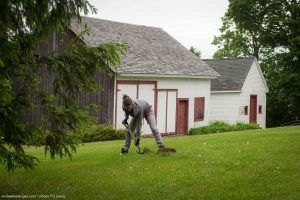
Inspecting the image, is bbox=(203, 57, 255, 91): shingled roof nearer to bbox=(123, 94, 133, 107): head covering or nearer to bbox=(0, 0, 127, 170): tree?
bbox=(123, 94, 133, 107): head covering

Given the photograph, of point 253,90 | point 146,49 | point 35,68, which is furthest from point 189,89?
point 35,68

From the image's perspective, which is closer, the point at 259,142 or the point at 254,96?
the point at 259,142

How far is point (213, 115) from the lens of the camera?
35906mm

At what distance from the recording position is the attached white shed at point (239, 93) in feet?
117

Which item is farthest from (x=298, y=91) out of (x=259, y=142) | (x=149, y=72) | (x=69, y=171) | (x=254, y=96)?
(x=69, y=171)

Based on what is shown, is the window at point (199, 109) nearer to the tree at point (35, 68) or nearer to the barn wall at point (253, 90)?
the barn wall at point (253, 90)

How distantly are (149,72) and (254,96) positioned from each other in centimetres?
1490

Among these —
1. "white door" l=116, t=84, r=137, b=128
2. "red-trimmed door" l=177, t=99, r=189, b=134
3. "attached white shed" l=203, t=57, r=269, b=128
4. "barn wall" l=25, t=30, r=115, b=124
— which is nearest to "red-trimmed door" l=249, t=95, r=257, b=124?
"attached white shed" l=203, t=57, r=269, b=128

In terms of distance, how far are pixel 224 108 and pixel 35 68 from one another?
90.5ft

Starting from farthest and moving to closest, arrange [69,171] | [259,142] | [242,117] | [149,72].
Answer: [242,117], [149,72], [259,142], [69,171]

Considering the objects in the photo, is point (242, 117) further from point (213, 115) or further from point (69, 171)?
point (69, 171)

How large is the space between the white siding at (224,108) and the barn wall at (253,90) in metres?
0.64

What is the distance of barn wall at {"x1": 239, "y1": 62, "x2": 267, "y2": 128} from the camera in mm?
36594

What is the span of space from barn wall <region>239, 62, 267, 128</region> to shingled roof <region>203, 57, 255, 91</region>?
1.57 ft
